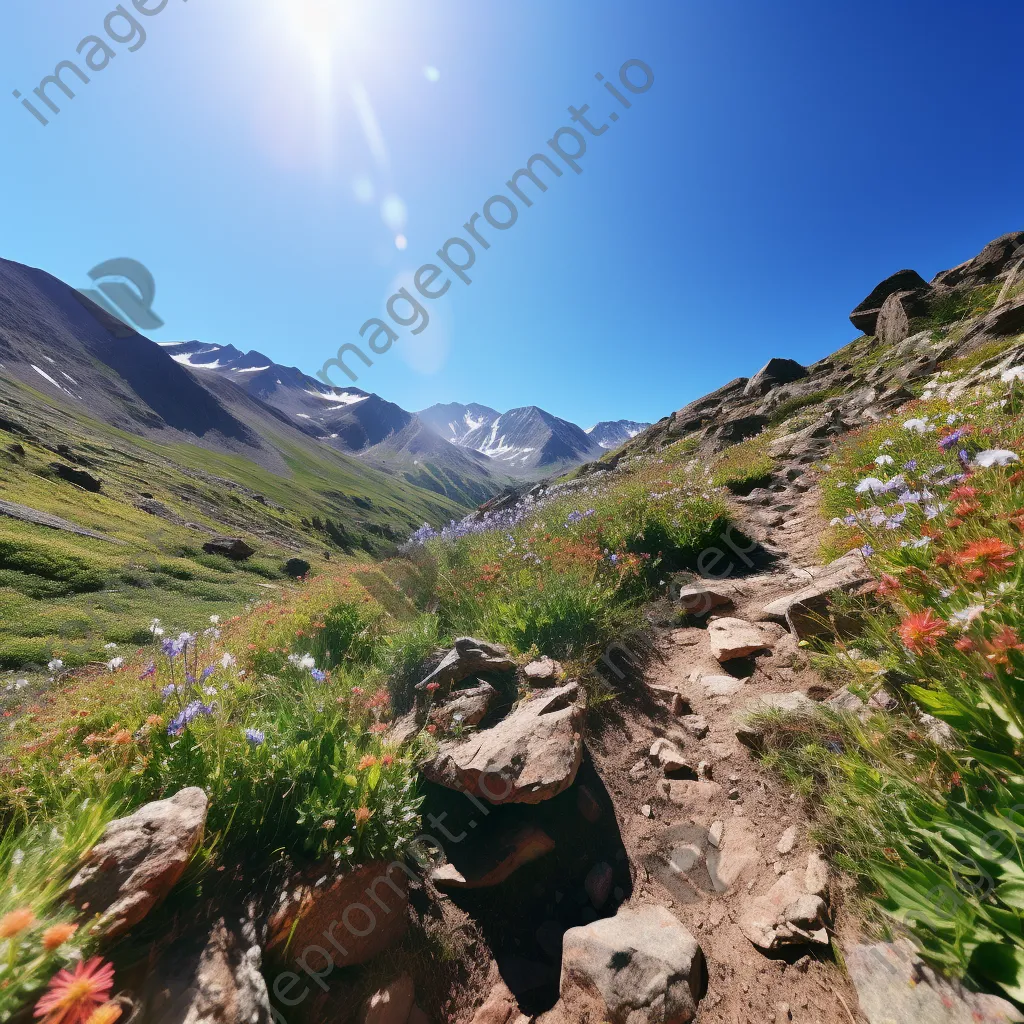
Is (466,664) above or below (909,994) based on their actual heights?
below

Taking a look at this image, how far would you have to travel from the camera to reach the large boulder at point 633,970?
7.10ft

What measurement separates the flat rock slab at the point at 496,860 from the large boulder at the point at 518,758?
0.24m

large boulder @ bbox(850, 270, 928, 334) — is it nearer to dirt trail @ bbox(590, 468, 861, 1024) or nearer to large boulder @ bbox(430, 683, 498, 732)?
dirt trail @ bbox(590, 468, 861, 1024)

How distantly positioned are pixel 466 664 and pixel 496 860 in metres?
1.73

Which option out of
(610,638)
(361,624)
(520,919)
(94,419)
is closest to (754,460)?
(610,638)

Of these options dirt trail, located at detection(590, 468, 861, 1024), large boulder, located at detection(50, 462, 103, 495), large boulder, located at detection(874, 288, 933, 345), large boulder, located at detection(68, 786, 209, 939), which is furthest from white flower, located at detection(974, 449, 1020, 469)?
large boulder, located at detection(50, 462, 103, 495)

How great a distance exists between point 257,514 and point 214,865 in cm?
6930

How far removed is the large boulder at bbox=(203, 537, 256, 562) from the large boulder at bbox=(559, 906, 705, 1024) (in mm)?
38835

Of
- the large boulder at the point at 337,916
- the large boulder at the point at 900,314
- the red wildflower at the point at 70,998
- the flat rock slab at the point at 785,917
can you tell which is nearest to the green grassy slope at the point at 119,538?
the large boulder at the point at 337,916

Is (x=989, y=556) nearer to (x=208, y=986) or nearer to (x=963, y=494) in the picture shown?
(x=963, y=494)

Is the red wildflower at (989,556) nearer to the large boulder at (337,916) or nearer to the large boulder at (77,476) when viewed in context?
the large boulder at (337,916)

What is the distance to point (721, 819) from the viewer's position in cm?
306

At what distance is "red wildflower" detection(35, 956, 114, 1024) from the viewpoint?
1.36 meters

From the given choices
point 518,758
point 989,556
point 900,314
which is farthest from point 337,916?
point 900,314
